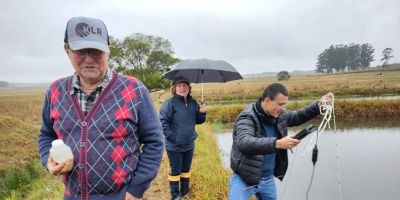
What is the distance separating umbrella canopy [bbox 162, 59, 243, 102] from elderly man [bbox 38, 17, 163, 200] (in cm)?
365

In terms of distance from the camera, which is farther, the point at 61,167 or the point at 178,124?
the point at 178,124

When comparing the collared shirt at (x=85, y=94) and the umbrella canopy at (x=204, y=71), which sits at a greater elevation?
the umbrella canopy at (x=204, y=71)

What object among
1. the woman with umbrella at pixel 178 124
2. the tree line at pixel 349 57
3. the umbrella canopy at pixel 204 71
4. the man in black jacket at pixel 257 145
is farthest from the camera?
the tree line at pixel 349 57

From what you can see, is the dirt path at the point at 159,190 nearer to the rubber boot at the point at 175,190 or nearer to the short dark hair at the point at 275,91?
the rubber boot at the point at 175,190

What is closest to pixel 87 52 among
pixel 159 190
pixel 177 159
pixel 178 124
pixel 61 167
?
pixel 61 167

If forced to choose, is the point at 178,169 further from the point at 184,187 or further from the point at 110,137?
the point at 110,137

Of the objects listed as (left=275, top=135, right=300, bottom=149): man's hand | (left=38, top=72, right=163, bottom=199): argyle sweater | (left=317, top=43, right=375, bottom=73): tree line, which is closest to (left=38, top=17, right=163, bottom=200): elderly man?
(left=38, top=72, right=163, bottom=199): argyle sweater

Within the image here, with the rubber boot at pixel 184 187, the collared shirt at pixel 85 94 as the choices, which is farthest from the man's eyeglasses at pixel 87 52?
the rubber boot at pixel 184 187

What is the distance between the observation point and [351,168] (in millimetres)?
10055

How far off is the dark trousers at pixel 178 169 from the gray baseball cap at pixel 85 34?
3361mm

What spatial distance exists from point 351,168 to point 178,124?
23.1 feet

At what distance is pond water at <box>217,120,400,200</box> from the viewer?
817cm

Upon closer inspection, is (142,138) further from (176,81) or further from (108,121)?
(176,81)

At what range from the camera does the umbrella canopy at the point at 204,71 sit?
19.1ft
